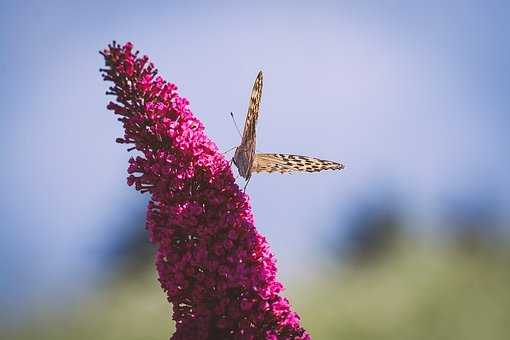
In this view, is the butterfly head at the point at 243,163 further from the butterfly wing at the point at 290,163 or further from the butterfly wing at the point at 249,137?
the butterfly wing at the point at 290,163

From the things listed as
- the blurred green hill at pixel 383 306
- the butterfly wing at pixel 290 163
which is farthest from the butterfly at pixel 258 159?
the blurred green hill at pixel 383 306

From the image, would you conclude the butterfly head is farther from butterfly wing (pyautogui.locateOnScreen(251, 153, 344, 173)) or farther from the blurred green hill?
the blurred green hill

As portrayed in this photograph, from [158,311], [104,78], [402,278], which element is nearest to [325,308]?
[402,278]

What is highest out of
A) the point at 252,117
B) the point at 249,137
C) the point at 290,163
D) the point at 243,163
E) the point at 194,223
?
the point at 252,117

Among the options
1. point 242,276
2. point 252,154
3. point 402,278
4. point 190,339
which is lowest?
point 190,339

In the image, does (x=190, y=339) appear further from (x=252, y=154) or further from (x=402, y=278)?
(x=402, y=278)

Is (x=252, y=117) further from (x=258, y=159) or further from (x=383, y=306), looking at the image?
(x=383, y=306)

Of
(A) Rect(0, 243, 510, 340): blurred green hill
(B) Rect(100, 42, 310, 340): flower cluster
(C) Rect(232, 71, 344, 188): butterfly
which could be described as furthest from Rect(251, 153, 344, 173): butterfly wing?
(A) Rect(0, 243, 510, 340): blurred green hill

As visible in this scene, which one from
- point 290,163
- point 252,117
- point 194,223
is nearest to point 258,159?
point 290,163

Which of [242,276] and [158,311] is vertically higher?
[158,311]
